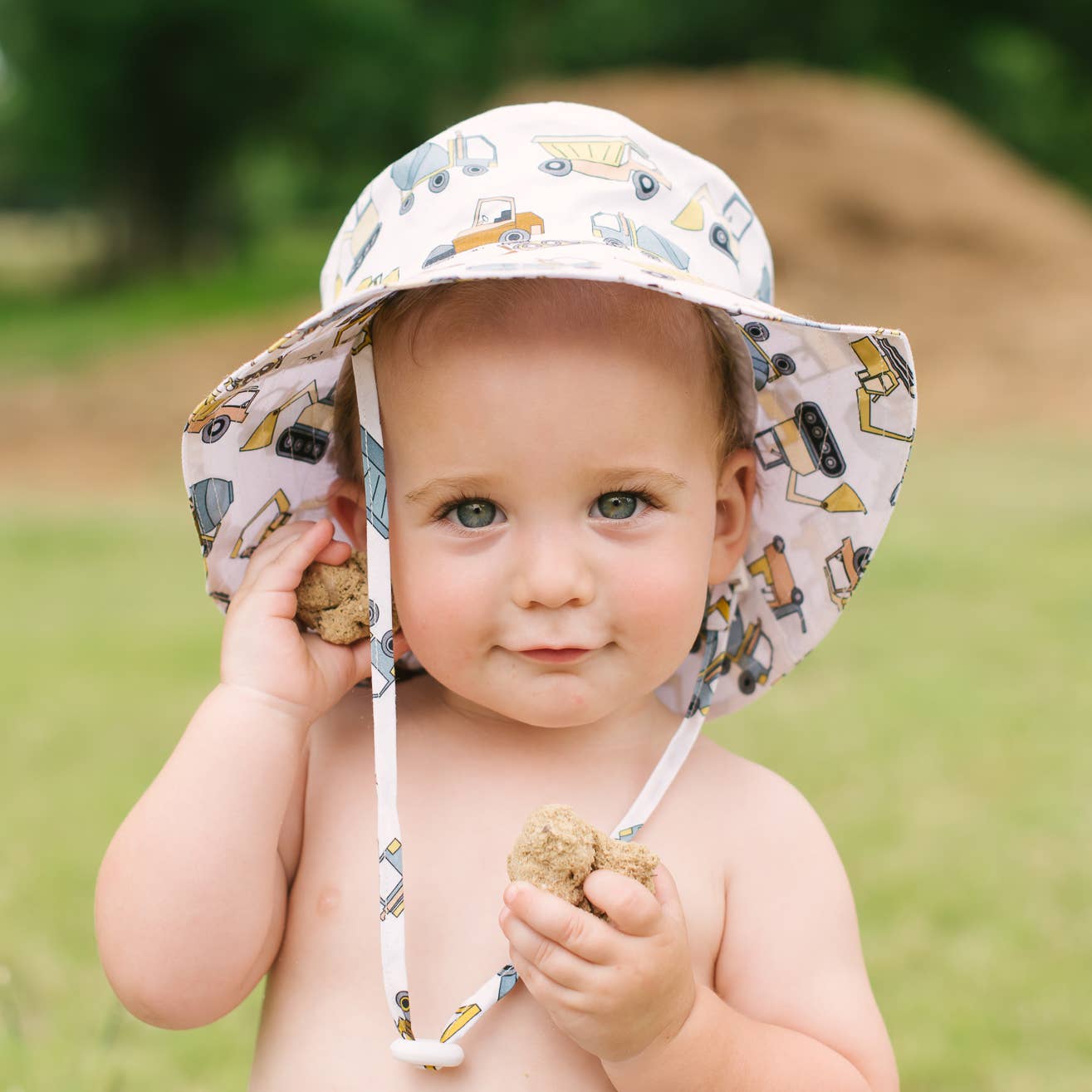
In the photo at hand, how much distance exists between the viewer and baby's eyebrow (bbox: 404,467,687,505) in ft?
4.58

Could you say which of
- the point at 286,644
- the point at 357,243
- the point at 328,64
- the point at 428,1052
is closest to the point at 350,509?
the point at 286,644

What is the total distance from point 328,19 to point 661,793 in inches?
651

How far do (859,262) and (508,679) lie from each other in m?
11.4

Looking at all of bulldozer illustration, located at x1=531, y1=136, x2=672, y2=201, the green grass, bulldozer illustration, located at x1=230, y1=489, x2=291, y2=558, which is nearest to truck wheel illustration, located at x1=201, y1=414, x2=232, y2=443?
bulldozer illustration, located at x1=230, y1=489, x2=291, y2=558

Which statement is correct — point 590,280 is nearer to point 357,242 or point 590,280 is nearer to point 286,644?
point 357,242

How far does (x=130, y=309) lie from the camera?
15.0 metres

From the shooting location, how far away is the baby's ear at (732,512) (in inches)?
65.4

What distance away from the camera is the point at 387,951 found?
140 centimetres

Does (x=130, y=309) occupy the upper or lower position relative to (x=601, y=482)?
lower

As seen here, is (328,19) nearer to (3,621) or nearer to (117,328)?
(117,328)

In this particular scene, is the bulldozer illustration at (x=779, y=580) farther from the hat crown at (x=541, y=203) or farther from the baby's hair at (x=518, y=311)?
the hat crown at (x=541, y=203)

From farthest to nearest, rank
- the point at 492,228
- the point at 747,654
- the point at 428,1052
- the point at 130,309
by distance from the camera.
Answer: the point at 130,309 < the point at 747,654 < the point at 492,228 < the point at 428,1052

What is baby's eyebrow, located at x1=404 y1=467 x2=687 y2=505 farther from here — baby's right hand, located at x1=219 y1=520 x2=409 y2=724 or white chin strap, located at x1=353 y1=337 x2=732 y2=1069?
baby's right hand, located at x1=219 y1=520 x2=409 y2=724

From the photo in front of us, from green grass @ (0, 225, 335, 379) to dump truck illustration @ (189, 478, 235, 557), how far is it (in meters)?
10.8
